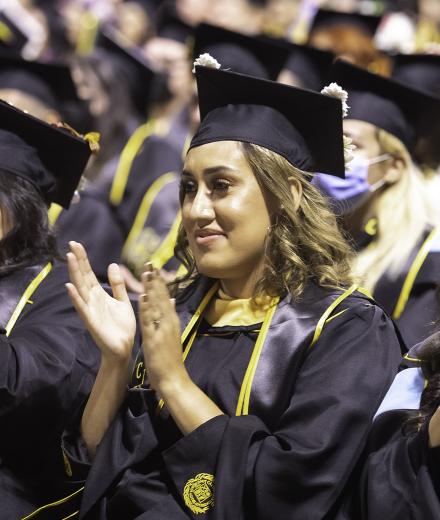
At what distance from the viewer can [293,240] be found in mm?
2953

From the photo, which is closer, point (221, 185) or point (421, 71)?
point (221, 185)

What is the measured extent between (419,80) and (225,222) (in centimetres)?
264

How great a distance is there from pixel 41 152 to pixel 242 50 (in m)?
2.38

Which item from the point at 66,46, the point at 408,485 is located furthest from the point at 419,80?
the point at 66,46

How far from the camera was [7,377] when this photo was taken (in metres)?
3.00

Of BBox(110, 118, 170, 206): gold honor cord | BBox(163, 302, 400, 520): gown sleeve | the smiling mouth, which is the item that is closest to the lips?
the smiling mouth

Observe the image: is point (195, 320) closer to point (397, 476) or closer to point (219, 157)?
point (219, 157)

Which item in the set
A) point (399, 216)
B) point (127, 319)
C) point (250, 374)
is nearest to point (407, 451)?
point (250, 374)

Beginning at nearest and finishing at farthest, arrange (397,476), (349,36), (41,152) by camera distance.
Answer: (397,476)
(41,152)
(349,36)

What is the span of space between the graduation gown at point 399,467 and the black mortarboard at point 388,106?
191 centimetres

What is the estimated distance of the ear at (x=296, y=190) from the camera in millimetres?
2973

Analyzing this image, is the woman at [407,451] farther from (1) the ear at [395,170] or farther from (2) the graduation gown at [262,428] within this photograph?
(1) the ear at [395,170]

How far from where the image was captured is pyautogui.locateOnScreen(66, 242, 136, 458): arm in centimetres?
278

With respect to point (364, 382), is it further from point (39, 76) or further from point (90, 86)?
point (90, 86)
